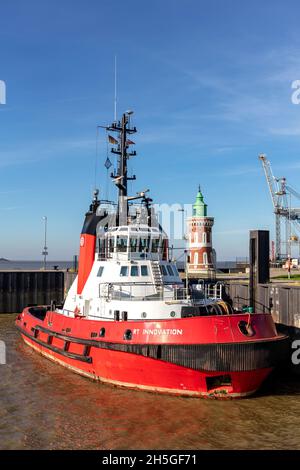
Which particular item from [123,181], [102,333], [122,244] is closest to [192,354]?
[102,333]

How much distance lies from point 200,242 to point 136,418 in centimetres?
3253

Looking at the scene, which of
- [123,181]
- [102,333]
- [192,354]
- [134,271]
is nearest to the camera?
[192,354]

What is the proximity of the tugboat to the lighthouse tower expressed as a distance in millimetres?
23655

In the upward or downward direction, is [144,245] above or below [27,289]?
above

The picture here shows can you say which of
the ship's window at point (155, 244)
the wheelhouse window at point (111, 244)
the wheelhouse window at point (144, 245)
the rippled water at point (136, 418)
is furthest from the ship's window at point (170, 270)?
the rippled water at point (136, 418)

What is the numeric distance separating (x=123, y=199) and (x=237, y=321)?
8.58 m

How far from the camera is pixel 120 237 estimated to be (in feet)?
60.5

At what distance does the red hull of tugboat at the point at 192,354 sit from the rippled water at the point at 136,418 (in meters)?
0.43

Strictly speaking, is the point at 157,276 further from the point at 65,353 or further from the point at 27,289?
the point at 27,289

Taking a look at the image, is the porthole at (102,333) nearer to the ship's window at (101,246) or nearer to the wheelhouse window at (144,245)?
the wheelhouse window at (144,245)

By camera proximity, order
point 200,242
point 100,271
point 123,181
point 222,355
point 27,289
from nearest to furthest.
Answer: point 222,355 < point 100,271 < point 123,181 < point 27,289 < point 200,242

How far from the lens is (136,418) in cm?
1223

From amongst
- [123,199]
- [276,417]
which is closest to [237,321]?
[276,417]
